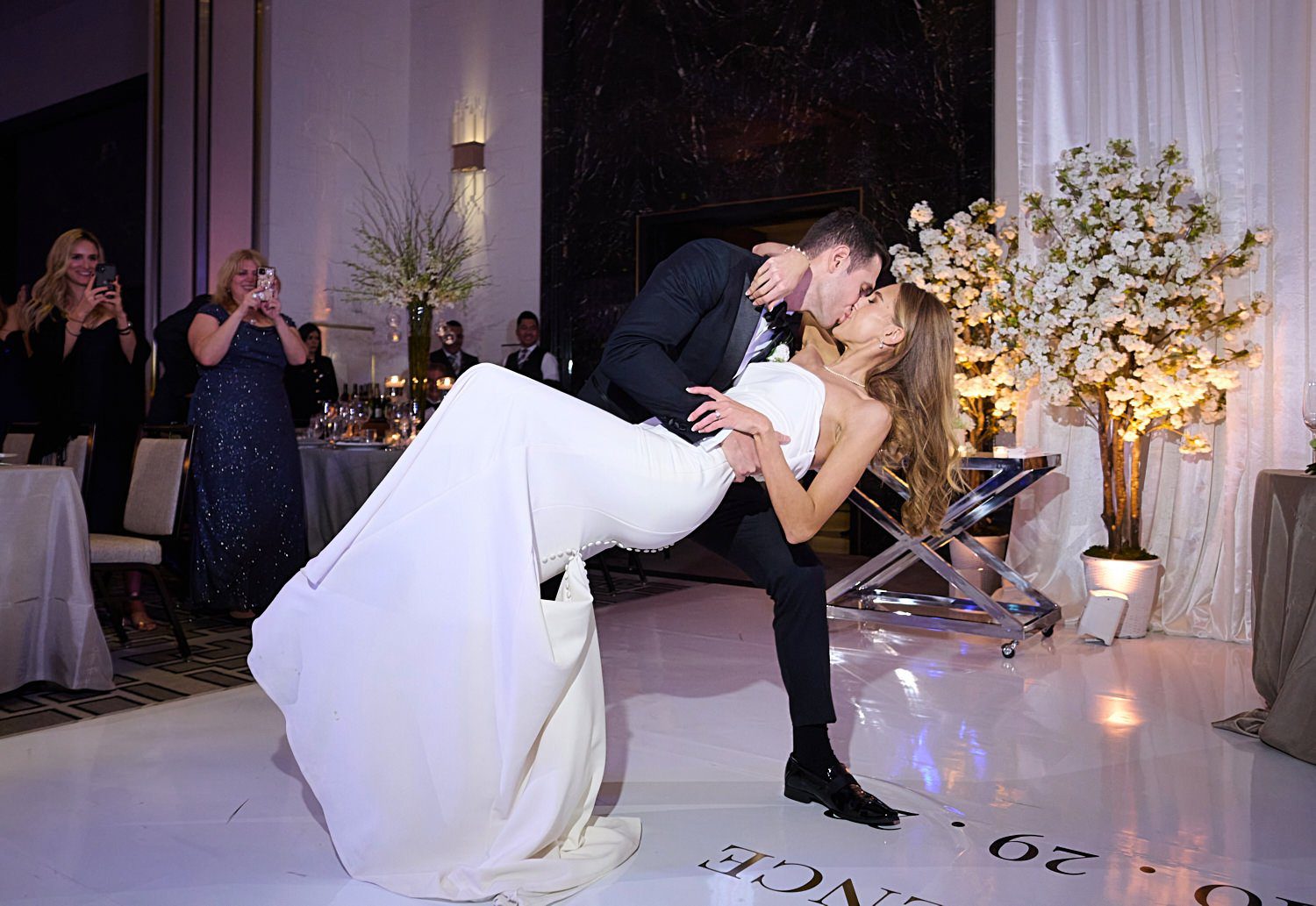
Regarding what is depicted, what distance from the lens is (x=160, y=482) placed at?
4.23 m

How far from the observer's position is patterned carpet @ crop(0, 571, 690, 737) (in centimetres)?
331

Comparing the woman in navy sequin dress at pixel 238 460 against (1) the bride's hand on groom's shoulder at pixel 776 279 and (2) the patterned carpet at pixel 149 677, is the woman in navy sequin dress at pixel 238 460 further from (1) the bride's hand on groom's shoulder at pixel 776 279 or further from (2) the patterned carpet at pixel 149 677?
(1) the bride's hand on groom's shoulder at pixel 776 279

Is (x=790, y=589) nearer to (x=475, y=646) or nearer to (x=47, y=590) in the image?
(x=475, y=646)

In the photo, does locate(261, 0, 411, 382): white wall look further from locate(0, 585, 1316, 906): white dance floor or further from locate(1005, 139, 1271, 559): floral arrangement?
locate(1005, 139, 1271, 559): floral arrangement

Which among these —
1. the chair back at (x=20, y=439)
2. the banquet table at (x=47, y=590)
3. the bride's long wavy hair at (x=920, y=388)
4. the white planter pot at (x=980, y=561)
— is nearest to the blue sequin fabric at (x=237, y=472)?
the chair back at (x=20, y=439)

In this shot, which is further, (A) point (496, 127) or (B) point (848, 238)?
(A) point (496, 127)

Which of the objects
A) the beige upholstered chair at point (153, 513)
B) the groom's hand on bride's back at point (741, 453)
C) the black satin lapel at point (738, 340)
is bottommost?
the beige upholstered chair at point (153, 513)

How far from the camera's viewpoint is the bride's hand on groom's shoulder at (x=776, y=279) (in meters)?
2.52

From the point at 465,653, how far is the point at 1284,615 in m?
2.53

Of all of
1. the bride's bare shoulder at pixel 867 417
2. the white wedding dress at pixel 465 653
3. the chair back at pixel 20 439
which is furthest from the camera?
the chair back at pixel 20 439

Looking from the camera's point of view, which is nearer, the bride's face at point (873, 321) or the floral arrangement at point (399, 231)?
the bride's face at point (873, 321)

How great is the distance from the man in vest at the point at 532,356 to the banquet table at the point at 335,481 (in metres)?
2.72

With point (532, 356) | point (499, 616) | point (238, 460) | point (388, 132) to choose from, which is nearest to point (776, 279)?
point (499, 616)

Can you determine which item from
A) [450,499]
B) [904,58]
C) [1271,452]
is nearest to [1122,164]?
[1271,452]
